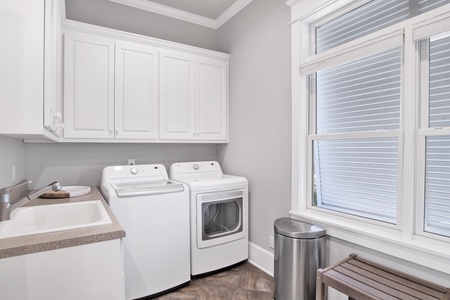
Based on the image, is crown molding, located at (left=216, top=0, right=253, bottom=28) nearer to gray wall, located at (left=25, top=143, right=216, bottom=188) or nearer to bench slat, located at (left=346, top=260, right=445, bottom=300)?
gray wall, located at (left=25, top=143, right=216, bottom=188)

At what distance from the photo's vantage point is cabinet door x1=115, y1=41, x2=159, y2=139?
8.24 ft

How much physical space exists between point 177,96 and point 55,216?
5.34ft

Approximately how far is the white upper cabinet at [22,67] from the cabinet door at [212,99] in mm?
1854

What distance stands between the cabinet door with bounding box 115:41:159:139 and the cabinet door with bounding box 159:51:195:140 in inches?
3.4

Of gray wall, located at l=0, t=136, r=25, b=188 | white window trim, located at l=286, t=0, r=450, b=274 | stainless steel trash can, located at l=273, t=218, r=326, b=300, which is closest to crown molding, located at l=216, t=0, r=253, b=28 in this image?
white window trim, located at l=286, t=0, r=450, b=274

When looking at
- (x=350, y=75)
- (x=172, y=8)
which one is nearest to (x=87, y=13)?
(x=172, y=8)

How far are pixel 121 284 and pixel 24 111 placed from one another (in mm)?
950

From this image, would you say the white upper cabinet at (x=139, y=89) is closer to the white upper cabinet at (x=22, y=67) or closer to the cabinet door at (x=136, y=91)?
the cabinet door at (x=136, y=91)

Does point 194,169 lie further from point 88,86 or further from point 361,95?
point 361,95

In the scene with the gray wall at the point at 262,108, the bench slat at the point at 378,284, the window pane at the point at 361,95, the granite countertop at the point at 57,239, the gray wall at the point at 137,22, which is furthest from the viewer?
the gray wall at the point at 137,22

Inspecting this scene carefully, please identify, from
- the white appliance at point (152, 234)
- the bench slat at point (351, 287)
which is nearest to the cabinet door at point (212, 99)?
the white appliance at point (152, 234)

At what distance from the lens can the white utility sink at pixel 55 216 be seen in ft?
5.21

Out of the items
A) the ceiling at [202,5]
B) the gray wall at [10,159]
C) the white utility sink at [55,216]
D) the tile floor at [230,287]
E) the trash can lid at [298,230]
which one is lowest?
the tile floor at [230,287]

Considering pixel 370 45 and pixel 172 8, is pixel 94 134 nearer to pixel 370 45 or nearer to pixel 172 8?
pixel 172 8
